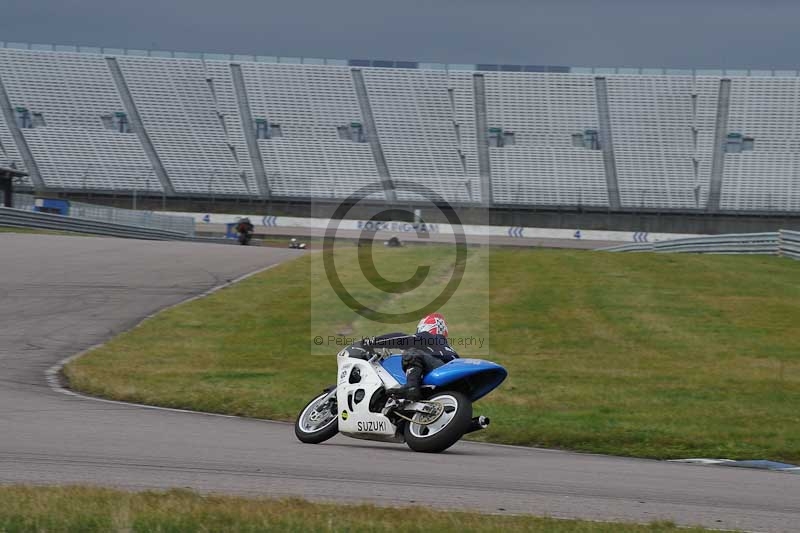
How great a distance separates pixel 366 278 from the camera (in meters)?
27.9

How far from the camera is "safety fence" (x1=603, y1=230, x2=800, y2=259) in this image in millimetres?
31812

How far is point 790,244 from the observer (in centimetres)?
3170

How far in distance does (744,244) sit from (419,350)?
28.2 meters

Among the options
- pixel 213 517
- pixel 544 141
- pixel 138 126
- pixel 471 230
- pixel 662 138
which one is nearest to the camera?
pixel 213 517

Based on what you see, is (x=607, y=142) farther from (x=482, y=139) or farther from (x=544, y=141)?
(x=482, y=139)

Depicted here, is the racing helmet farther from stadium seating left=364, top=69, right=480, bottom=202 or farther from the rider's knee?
stadium seating left=364, top=69, right=480, bottom=202

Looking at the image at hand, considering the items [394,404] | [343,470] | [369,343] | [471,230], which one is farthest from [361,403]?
[471,230]

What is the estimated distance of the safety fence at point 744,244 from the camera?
3181 cm

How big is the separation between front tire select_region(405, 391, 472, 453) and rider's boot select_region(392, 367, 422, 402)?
0.14m

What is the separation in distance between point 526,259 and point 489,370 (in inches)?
827

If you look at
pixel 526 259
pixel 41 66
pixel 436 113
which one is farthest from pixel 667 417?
pixel 41 66

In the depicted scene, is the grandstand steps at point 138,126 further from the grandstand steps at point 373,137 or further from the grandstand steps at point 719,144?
the grandstand steps at point 719,144

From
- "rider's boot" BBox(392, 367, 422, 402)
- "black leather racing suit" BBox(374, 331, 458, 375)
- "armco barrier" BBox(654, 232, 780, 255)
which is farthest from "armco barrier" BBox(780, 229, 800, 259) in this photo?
"rider's boot" BBox(392, 367, 422, 402)

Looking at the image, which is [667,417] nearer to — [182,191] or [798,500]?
[798,500]
